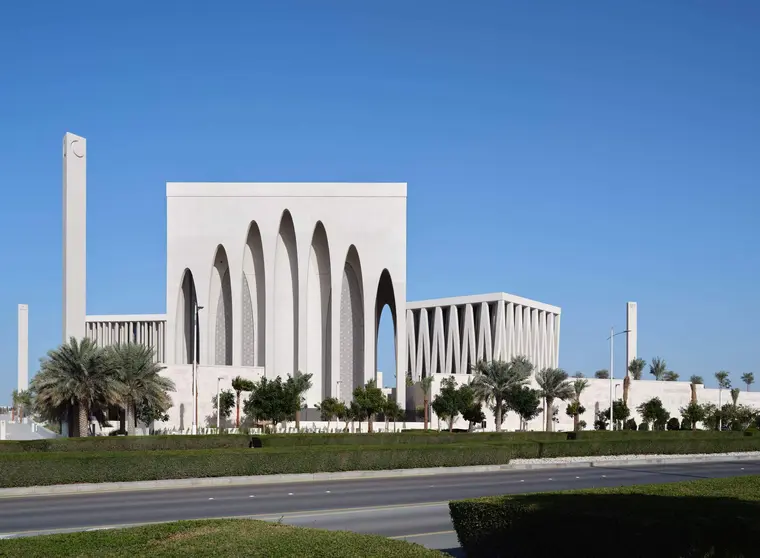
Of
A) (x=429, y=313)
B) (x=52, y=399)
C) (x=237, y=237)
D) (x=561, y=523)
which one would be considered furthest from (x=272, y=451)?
(x=429, y=313)

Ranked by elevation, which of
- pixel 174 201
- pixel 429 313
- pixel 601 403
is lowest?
pixel 601 403

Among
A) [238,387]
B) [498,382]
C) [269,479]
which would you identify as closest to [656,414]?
[498,382]

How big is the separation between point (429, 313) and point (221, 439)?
7185 cm

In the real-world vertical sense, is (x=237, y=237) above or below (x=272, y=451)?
above

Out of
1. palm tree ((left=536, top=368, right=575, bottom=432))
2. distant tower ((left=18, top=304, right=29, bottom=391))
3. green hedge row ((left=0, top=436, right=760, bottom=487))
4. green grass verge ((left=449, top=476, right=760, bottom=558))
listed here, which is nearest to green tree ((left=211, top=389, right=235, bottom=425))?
palm tree ((left=536, top=368, right=575, bottom=432))

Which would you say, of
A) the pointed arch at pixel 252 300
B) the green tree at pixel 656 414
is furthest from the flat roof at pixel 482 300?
the pointed arch at pixel 252 300

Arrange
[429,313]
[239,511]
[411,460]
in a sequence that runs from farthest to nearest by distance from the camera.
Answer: [429,313] < [411,460] < [239,511]

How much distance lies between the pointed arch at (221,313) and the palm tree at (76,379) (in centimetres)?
2826

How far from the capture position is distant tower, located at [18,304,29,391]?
106 metres

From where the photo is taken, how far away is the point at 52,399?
143 feet

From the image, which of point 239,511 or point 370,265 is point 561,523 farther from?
point 370,265

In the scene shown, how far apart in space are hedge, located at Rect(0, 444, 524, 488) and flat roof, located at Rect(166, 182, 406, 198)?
39656 millimetres

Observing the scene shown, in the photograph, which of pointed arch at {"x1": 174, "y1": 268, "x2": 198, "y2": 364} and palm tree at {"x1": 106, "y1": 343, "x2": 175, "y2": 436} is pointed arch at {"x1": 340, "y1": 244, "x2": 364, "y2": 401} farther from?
palm tree at {"x1": 106, "y1": 343, "x2": 175, "y2": 436}

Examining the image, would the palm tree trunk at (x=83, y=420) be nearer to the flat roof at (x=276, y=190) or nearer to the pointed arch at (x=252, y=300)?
the pointed arch at (x=252, y=300)
